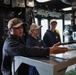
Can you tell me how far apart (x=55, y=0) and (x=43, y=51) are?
584cm

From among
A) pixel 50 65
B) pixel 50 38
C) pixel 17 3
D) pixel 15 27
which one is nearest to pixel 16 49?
pixel 15 27

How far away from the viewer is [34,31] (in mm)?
2828

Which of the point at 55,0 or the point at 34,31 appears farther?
the point at 55,0

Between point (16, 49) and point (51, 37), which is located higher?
point (16, 49)

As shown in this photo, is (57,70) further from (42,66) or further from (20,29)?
(20,29)

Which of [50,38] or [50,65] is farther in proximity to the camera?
[50,38]

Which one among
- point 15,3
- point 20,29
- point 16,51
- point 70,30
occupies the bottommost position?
point 70,30

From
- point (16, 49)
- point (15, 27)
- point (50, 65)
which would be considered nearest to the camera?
point (50, 65)

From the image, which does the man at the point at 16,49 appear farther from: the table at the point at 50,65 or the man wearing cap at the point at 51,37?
the man wearing cap at the point at 51,37

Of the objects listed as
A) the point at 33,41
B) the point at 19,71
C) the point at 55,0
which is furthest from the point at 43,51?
the point at 55,0

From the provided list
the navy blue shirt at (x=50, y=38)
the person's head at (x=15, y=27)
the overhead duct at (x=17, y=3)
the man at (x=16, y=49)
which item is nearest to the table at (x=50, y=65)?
the man at (x=16, y=49)

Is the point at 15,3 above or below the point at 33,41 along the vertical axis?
above

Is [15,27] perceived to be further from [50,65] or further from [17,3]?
[17,3]

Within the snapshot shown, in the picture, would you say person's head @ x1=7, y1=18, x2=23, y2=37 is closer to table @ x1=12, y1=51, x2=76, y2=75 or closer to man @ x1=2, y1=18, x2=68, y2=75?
man @ x1=2, y1=18, x2=68, y2=75
